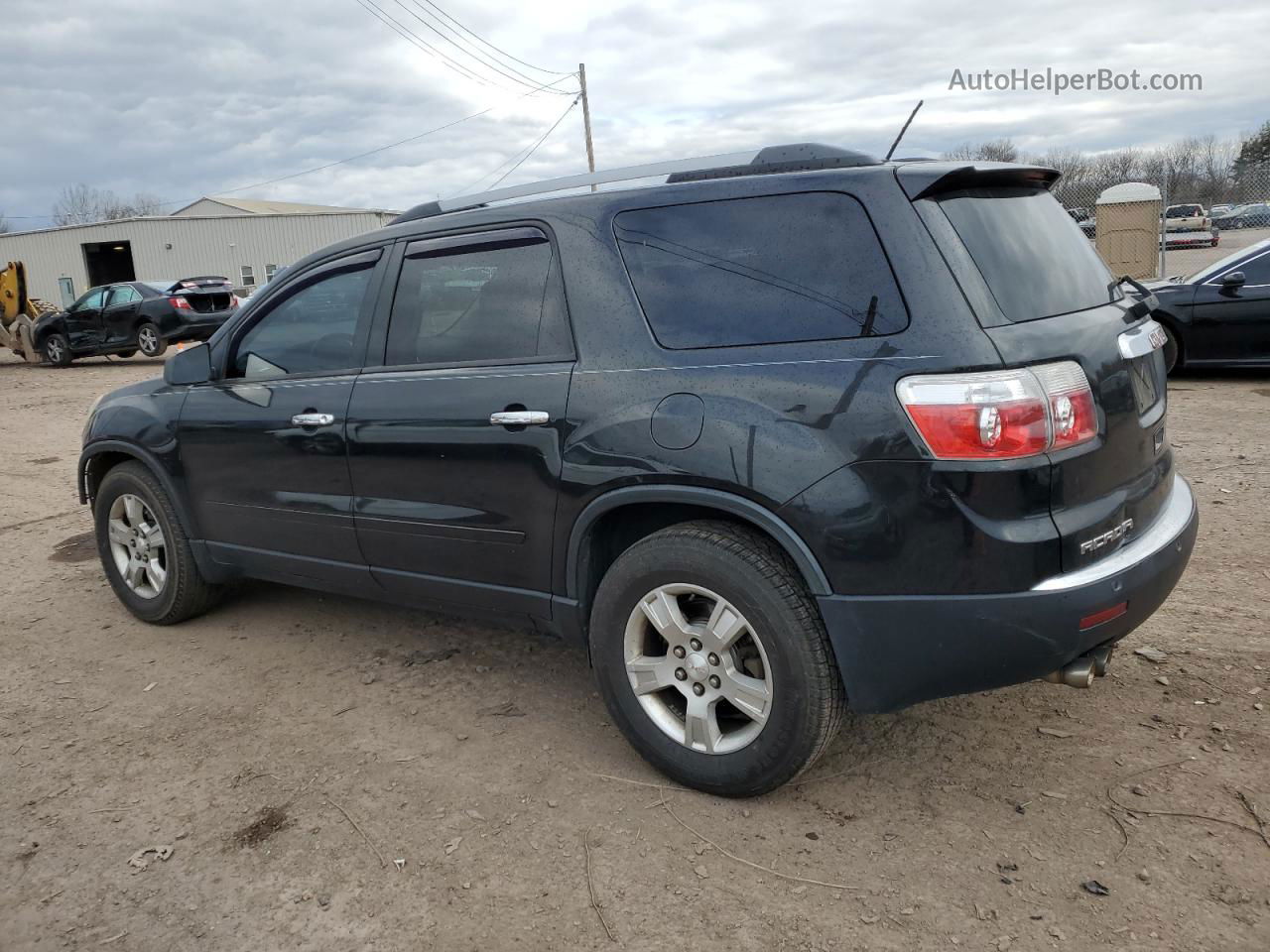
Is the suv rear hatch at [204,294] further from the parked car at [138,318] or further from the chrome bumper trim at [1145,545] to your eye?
the chrome bumper trim at [1145,545]

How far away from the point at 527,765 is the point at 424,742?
44cm

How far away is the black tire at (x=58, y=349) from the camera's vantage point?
65.2 ft

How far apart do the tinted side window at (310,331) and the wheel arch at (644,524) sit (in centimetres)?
135

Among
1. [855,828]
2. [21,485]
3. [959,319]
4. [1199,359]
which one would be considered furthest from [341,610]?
[1199,359]

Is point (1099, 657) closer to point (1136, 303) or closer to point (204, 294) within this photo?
point (1136, 303)

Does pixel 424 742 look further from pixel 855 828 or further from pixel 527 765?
pixel 855 828

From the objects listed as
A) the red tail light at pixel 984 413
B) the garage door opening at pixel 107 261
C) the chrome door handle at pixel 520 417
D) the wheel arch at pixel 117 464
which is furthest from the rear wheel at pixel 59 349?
the garage door opening at pixel 107 261

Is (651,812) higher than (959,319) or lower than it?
lower

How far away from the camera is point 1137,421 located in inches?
116

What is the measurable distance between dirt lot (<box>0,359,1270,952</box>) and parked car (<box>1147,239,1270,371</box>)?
19.3ft

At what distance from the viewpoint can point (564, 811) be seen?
3.11 meters

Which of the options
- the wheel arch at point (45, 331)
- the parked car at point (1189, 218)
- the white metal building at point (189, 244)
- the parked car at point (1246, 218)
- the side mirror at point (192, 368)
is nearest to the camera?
the side mirror at point (192, 368)

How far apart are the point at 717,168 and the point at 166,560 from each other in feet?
10.8

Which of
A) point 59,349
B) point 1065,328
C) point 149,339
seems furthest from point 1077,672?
point 59,349
